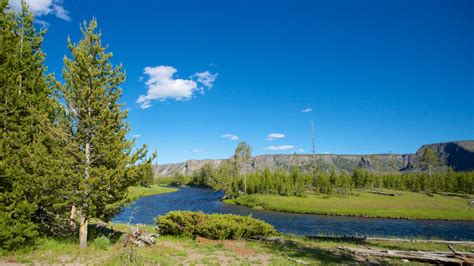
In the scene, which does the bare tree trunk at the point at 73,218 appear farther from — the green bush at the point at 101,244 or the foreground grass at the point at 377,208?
the foreground grass at the point at 377,208

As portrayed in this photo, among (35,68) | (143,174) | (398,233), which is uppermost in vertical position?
(35,68)

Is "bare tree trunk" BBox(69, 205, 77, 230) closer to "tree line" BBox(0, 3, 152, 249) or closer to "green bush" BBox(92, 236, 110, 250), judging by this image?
"tree line" BBox(0, 3, 152, 249)

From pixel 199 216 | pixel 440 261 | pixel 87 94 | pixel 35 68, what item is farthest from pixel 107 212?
pixel 440 261

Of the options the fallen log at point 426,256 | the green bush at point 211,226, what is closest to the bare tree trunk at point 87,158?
the green bush at point 211,226

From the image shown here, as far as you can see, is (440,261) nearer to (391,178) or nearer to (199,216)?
(199,216)

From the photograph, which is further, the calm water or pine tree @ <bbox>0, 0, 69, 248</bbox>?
the calm water

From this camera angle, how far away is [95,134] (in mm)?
15305

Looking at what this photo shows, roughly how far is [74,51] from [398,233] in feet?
138

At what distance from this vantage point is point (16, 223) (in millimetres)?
12789

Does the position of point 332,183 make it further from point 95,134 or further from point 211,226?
point 95,134

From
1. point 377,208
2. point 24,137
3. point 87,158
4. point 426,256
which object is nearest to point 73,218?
point 87,158

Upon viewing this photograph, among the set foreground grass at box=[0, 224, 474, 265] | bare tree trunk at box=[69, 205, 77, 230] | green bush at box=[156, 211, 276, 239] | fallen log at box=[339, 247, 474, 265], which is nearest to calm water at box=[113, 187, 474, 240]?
green bush at box=[156, 211, 276, 239]

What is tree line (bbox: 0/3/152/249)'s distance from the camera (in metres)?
13.2

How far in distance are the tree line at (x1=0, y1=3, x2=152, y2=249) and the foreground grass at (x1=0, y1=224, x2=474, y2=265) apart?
1031 millimetres
